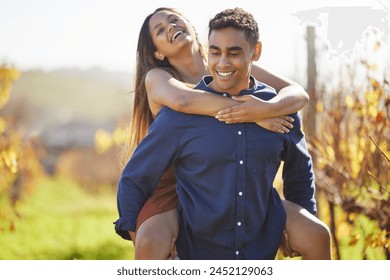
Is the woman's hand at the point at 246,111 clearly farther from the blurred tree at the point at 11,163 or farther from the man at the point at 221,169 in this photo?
the blurred tree at the point at 11,163

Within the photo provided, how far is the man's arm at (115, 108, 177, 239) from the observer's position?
3367mm

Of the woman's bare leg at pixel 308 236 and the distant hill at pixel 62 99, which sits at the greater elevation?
the woman's bare leg at pixel 308 236

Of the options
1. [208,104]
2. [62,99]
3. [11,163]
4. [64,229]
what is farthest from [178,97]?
[62,99]

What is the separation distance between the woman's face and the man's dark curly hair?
1.93 feet

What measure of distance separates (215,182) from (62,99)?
27.3ft

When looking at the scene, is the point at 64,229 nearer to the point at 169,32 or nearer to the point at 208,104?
the point at 169,32

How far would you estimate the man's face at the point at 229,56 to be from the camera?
10.9ft

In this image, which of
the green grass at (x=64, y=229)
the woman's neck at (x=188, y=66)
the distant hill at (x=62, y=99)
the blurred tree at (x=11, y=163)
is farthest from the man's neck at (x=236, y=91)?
the distant hill at (x=62, y=99)

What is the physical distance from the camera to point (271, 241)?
3432 mm

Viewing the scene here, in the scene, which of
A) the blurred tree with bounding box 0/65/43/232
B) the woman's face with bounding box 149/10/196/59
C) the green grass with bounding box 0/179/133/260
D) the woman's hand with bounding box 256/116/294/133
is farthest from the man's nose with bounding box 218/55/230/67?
the green grass with bounding box 0/179/133/260

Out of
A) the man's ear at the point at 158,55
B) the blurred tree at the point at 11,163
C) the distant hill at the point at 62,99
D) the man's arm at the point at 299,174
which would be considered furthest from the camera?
the distant hill at the point at 62,99

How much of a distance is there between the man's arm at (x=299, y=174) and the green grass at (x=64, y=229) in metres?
3.01
